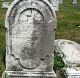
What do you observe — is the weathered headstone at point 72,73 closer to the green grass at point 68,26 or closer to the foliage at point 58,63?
the foliage at point 58,63

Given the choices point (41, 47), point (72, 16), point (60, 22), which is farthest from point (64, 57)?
point (72, 16)

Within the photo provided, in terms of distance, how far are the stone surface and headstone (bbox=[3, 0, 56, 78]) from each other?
787mm

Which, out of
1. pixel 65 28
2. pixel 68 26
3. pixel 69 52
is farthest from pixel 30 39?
pixel 68 26

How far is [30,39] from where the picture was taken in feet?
23.4

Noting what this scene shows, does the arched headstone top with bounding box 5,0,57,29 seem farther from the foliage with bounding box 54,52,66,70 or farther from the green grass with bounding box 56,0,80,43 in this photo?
the green grass with bounding box 56,0,80,43

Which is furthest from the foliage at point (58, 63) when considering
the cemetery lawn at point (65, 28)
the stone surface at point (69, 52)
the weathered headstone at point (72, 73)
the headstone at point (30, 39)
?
the cemetery lawn at point (65, 28)

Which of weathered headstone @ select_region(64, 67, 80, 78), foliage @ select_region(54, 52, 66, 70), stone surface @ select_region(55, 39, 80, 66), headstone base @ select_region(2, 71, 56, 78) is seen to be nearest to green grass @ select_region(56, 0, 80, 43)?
stone surface @ select_region(55, 39, 80, 66)

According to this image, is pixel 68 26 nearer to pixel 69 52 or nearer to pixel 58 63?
pixel 69 52

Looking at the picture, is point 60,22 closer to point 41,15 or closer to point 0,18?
point 0,18

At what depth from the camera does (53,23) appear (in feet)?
23.2

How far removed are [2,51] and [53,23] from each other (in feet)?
7.78

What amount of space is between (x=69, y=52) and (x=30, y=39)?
1.48m

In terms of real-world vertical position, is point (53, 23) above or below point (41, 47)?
above

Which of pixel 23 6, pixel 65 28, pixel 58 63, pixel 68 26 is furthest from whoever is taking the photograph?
pixel 68 26
